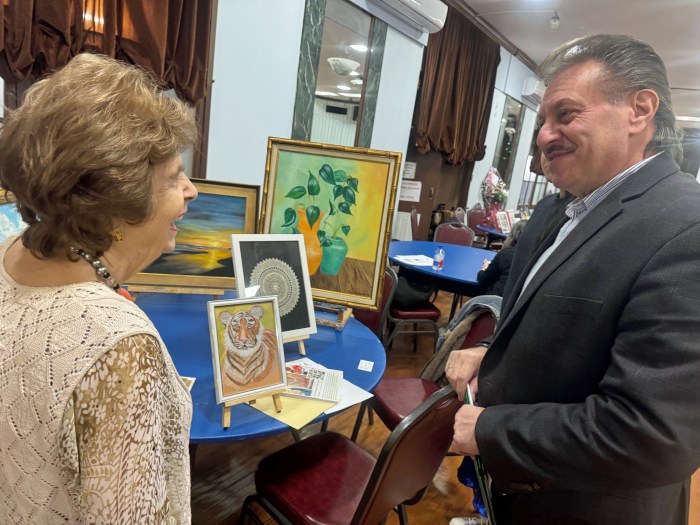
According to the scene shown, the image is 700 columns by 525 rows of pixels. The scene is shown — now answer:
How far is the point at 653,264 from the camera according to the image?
0.83 m

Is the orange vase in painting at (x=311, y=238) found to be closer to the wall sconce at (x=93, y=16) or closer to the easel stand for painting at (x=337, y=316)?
the easel stand for painting at (x=337, y=316)

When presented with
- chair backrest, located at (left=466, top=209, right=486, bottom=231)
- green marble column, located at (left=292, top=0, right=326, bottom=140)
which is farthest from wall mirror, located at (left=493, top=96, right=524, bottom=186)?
green marble column, located at (left=292, top=0, right=326, bottom=140)

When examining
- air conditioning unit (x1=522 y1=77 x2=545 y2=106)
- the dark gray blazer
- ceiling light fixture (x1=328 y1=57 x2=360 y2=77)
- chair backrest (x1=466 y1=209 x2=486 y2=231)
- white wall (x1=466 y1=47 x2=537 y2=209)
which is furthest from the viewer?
air conditioning unit (x1=522 y1=77 x2=545 y2=106)

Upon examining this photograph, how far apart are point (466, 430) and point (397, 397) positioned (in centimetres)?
111

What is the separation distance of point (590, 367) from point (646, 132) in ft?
1.77

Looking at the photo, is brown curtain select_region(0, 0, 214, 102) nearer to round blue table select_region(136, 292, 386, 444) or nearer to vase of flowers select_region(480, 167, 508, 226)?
round blue table select_region(136, 292, 386, 444)

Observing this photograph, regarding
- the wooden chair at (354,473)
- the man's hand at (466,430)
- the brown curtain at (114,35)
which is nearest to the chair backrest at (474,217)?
the brown curtain at (114,35)

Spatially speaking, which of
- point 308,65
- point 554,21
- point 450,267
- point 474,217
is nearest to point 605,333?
point 450,267

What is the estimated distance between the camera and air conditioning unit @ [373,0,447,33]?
4.38m

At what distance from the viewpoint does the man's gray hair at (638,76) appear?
3.20 feet

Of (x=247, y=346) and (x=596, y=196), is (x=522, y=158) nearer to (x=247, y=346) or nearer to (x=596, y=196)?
(x=596, y=196)

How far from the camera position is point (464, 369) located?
1.35m

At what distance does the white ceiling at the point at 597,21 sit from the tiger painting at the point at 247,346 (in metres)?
5.71

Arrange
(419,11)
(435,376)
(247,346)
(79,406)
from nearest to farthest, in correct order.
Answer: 1. (79,406)
2. (247,346)
3. (435,376)
4. (419,11)
